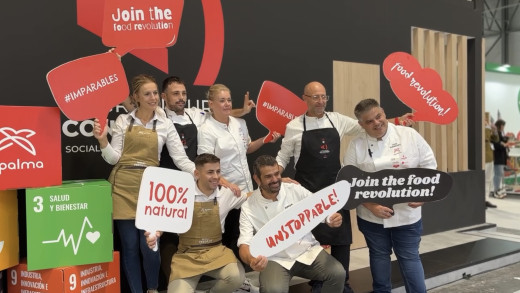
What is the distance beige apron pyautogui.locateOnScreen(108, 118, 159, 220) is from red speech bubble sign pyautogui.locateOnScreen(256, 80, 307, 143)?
105cm

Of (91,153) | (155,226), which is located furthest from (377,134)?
(91,153)

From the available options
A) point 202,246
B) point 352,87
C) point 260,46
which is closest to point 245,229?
point 202,246

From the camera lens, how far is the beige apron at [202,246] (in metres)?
2.87

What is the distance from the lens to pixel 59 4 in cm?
321

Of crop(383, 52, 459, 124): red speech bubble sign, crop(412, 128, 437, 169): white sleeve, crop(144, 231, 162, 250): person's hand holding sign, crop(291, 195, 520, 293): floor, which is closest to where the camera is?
crop(144, 231, 162, 250): person's hand holding sign

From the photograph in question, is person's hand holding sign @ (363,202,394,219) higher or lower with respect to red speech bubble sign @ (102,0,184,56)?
lower

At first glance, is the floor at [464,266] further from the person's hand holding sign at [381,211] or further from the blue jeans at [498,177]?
the blue jeans at [498,177]

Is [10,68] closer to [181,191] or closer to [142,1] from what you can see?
[142,1]

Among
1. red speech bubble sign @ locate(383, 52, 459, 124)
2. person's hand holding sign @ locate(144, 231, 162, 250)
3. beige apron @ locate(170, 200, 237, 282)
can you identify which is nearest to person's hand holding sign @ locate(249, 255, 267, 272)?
beige apron @ locate(170, 200, 237, 282)

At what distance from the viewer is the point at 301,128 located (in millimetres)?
3305

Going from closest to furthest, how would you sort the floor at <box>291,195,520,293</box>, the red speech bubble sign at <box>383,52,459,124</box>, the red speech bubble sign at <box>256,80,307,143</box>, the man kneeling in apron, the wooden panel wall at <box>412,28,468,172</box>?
the man kneeling in apron
the red speech bubble sign at <box>383,52,459,124</box>
the red speech bubble sign at <box>256,80,307,143</box>
the floor at <box>291,195,520,293</box>
the wooden panel wall at <box>412,28,468,172</box>

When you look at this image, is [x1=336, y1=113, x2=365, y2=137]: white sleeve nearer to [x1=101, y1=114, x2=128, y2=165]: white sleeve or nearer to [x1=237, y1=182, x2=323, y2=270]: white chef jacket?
[x1=237, y1=182, x2=323, y2=270]: white chef jacket

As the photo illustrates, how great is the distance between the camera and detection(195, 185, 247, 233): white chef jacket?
2928mm

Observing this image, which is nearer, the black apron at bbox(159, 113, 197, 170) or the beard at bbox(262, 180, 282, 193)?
the beard at bbox(262, 180, 282, 193)
